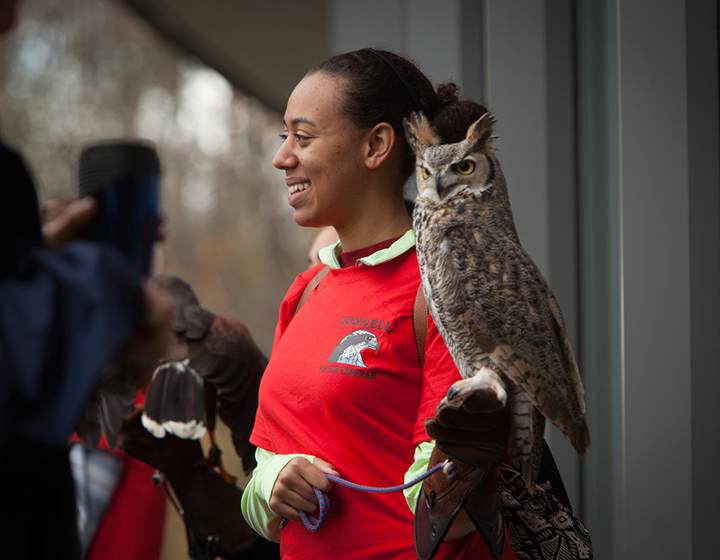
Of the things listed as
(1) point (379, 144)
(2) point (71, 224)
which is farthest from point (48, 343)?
(1) point (379, 144)

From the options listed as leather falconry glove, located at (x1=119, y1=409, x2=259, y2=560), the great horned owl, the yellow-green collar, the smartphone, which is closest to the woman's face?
the yellow-green collar

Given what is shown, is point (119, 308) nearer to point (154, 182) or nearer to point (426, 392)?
point (154, 182)

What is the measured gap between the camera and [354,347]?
0.96 m

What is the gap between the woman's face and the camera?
1.07 m

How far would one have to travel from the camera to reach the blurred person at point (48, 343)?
525mm

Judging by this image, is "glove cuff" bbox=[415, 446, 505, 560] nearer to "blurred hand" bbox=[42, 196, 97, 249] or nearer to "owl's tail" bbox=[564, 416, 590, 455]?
"owl's tail" bbox=[564, 416, 590, 455]

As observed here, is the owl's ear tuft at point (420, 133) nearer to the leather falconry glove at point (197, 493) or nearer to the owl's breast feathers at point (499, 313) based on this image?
the owl's breast feathers at point (499, 313)

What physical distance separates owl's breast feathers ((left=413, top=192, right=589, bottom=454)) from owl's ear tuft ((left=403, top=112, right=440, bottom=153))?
0.42 feet

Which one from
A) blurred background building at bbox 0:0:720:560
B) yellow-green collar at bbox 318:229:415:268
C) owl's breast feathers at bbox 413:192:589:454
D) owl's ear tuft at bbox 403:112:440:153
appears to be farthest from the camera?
blurred background building at bbox 0:0:720:560

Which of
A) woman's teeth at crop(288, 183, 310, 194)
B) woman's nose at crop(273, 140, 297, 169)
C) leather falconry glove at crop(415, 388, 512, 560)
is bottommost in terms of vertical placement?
leather falconry glove at crop(415, 388, 512, 560)

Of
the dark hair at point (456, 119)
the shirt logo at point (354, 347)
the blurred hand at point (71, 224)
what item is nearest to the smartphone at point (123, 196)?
Answer: the blurred hand at point (71, 224)

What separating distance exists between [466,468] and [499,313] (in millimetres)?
217

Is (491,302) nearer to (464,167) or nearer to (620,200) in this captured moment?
(464,167)

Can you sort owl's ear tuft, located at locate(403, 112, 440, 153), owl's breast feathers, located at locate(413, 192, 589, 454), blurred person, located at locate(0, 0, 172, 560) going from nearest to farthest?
1. blurred person, located at locate(0, 0, 172, 560)
2. owl's breast feathers, located at locate(413, 192, 589, 454)
3. owl's ear tuft, located at locate(403, 112, 440, 153)
